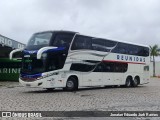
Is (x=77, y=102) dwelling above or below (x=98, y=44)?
below

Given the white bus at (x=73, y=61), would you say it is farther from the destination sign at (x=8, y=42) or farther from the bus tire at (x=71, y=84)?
the destination sign at (x=8, y=42)

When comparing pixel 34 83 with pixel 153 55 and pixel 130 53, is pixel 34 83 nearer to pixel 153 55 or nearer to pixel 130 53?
pixel 130 53

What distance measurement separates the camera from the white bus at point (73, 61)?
70.0ft

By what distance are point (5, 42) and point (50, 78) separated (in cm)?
1370

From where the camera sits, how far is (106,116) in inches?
458

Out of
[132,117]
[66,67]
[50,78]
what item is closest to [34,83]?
[50,78]

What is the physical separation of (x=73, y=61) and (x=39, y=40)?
2611 mm

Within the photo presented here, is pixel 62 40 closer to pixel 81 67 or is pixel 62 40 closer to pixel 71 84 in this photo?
pixel 81 67

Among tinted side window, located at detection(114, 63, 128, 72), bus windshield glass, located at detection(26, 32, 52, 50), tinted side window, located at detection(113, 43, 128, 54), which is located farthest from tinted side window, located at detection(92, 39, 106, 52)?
bus windshield glass, located at detection(26, 32, 52, 50)

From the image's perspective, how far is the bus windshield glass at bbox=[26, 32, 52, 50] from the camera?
21.5 metres

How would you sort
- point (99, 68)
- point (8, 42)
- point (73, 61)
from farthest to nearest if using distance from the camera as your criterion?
point (8, 42) < point (99, 68) < point (73, 61)

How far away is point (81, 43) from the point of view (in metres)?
23.5

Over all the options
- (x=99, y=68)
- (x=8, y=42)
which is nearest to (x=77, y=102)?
(x=99, y=68)

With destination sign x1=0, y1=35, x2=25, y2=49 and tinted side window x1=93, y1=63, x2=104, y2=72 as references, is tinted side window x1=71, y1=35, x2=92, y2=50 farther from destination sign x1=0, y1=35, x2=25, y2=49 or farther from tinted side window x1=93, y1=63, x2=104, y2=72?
destination sign x1=0, y1=35, x2=25, y2=49
